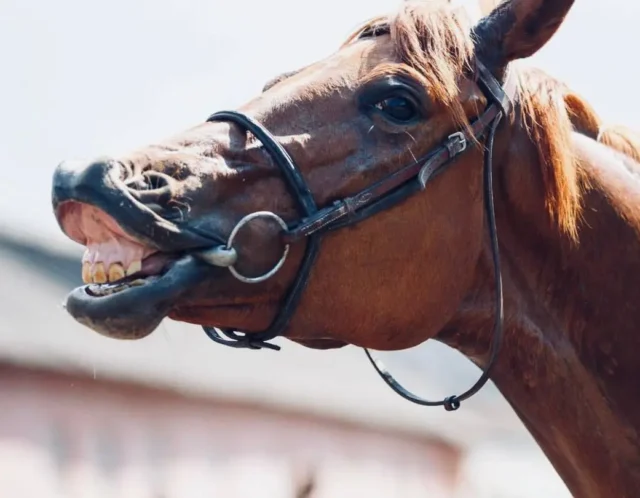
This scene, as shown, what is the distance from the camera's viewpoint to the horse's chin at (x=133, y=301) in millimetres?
2732

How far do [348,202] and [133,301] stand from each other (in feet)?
2.39

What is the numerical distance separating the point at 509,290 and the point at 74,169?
146 centimetres

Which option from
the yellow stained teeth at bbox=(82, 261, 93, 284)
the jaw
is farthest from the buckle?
the yellow stained teeth at bbox=(82, 261, 93, 284)

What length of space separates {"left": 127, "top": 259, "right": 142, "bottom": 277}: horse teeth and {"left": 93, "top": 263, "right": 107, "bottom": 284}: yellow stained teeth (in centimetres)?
7

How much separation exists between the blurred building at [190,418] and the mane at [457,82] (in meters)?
6.69

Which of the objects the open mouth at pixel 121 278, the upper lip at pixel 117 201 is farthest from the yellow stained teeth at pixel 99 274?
the upper lip at pixel 117 201

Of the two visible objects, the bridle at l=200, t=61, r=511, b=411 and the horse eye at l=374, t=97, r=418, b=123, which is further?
the horse eye at l=374, t=97, r=418, b=123

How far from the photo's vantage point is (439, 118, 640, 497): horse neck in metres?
3.27

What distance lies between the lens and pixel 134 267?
9.15 ft

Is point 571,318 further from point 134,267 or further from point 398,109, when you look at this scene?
point 134,267

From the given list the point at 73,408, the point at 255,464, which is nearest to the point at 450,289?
the point at 73,408

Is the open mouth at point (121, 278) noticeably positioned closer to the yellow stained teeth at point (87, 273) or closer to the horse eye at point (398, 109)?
the yellow stained teeth at point (87, 273)

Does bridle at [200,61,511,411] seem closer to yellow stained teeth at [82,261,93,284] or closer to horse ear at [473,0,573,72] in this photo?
horse ear at [473,0,573,72]

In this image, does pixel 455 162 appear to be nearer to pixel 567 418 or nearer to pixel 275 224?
pixel 275 224
